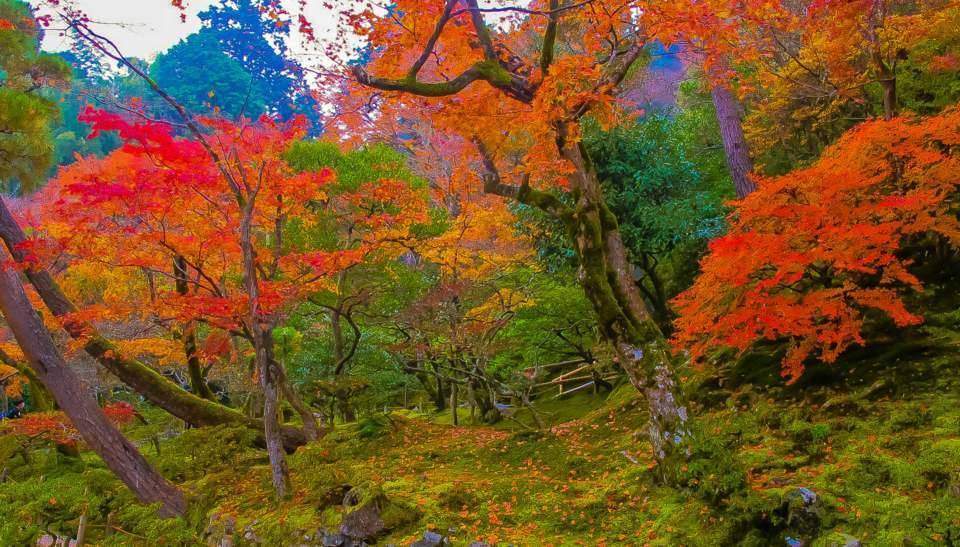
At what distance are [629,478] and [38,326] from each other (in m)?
6.22

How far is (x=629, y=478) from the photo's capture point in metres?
5.09

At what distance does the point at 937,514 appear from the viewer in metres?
3.38

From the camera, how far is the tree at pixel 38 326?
6.20 m

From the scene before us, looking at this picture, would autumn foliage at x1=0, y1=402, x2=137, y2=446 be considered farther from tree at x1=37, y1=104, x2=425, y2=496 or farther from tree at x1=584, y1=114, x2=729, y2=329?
tree at x1=584, y1=114, x2=729, y2=329

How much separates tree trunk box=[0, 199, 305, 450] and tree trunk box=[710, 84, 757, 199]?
319 inches

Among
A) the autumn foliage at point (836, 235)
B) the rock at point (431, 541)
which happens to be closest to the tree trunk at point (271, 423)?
the rock at point (431, 541)

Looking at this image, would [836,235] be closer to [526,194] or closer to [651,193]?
[526,194]

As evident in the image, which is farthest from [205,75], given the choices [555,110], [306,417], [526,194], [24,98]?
[555,110]

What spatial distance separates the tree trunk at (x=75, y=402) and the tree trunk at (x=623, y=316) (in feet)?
17.3

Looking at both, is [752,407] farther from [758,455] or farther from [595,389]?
[595,389]

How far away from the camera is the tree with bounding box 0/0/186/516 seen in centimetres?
620

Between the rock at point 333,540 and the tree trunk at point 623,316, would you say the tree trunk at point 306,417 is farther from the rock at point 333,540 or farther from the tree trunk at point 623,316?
the tree trunk at point 623,316

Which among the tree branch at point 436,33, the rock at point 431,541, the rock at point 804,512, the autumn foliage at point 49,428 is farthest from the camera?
the autumn foliage at point 49,428

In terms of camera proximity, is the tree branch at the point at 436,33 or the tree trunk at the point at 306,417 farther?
the tree trunk at the point at 306,417
